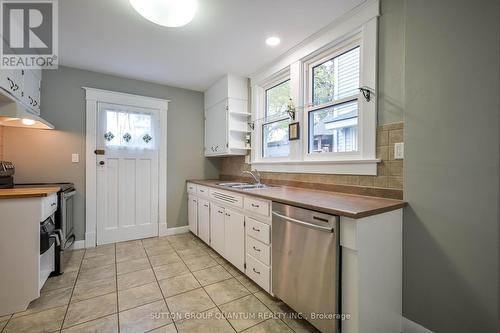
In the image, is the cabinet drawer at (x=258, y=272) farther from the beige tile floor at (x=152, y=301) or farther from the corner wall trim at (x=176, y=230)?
the corner wall trim at (x=176, y=230)

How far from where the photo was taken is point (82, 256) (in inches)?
109

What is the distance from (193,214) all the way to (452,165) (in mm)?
3105

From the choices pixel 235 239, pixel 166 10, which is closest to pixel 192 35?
pixel 166 10

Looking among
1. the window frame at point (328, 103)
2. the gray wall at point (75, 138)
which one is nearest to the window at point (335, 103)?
the window frame at point (328, 103)

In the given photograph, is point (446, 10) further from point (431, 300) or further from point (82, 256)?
point (82, 256)

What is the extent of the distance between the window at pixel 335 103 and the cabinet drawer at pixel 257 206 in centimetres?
87

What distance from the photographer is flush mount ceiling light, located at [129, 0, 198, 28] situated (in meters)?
1.59

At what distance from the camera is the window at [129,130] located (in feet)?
10.5

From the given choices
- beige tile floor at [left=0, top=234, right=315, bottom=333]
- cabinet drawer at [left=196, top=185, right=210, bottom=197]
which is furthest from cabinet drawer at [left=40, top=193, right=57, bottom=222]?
cabinet drawer at [left=196, top=185, right=210, bottom=197]

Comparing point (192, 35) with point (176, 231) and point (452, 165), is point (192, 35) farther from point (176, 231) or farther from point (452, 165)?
point (176, 231)

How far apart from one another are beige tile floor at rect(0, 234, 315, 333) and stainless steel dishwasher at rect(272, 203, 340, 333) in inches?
9.1

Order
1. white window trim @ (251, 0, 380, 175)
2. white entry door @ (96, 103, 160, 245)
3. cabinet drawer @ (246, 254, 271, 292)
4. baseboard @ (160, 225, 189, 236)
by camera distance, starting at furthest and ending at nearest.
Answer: baseboard @ (160, 225, 189, 236)
white entry door @ (96, 103, 160, 245)
cabinet drawer @ (246, 254, 271, 292)
white window trim @ (251, 0, 380, 175)

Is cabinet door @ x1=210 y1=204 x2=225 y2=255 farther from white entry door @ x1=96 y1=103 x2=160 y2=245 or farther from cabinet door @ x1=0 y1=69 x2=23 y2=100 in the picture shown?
cabinet door @ x1=0 y1=69 x2=23 y2=100

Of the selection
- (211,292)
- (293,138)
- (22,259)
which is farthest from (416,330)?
(22,259)
